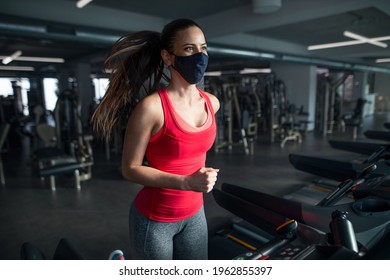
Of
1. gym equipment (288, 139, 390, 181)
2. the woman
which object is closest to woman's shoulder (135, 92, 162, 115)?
the woman

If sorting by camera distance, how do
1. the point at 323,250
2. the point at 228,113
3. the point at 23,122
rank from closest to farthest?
the point at 323,250
the point at 228,113
the point at 23,122

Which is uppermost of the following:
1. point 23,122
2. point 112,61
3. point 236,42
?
point 236,42

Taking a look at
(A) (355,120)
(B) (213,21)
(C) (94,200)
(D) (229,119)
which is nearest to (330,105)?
(A) (355,120)

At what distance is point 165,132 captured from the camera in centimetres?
70

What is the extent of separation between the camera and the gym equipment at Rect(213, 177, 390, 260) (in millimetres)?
541

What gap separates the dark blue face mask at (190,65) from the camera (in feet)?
2.48

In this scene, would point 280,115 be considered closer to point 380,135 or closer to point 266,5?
point 266,5

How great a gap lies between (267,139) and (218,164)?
7.98 ft

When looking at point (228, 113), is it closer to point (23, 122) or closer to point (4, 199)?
point (4, 199)

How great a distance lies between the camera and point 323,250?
0.53m

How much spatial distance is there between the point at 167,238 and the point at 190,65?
47cm

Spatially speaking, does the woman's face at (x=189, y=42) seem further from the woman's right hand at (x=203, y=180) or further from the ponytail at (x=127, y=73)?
the woman's right hand at (x=203, y=180)

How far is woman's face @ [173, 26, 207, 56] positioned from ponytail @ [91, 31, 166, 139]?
11cm

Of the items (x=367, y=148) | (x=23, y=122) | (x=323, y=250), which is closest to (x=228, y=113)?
(x=367, y=148)
